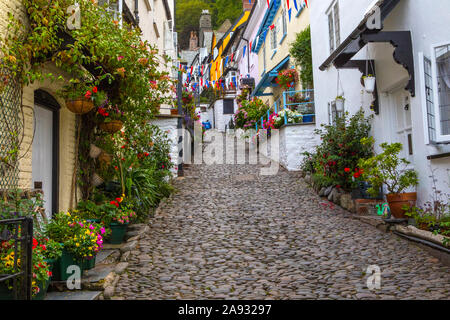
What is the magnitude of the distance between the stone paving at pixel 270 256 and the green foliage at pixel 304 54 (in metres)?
6.49

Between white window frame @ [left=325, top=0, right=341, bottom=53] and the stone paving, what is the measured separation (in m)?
4.11

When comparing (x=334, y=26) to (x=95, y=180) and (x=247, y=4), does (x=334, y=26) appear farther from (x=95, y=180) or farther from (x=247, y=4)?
(x=247, y=4)

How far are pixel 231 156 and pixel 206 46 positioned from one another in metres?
31.9

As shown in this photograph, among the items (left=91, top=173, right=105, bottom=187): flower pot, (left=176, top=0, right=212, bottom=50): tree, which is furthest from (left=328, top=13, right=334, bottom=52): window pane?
(left=176, top=0, right=212, bottom=50): tree

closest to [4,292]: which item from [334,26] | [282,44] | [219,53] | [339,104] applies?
[339,104]

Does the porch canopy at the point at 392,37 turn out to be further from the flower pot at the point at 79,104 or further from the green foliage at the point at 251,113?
the green foliage at the point at 251,113

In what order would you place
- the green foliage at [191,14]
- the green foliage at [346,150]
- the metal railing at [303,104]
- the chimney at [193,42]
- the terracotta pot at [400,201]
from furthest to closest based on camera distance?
the chimney at [193,42]
the green foliage at [191,14]
the metal railing at [303,104]
the green foliage at [346,150]
the terracotta pot at [400,201]

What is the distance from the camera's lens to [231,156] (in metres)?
18.4

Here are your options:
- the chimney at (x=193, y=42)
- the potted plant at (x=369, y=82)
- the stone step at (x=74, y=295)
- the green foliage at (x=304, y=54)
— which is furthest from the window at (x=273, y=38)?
the chimney at (x=193, y=42)

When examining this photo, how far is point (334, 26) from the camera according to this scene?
37.0 feet

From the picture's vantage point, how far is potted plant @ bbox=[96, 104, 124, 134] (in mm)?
7366

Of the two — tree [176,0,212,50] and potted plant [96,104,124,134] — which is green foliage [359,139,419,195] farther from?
tree [176,0,212,50]

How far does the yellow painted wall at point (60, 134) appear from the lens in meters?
5.40
